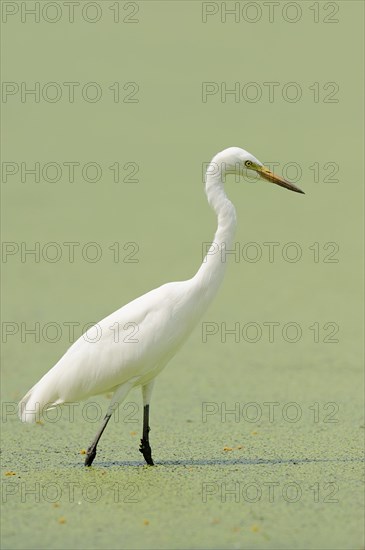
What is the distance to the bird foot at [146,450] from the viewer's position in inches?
204

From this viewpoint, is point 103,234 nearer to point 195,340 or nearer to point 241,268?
point 241,268

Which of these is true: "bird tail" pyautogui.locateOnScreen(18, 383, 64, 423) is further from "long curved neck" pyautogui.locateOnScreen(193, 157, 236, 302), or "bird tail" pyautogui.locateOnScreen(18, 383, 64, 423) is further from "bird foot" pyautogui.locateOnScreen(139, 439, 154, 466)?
"long curved neck" pyautogui.locateOnScreen(193, 157, 236, 302)

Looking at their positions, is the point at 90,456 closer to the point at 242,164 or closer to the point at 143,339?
the point at 143,339

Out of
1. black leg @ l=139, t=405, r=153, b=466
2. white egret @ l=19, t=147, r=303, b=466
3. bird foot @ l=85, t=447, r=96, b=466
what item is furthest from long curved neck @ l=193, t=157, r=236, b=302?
bird foot @ l=85, t=447, r=96, b=466

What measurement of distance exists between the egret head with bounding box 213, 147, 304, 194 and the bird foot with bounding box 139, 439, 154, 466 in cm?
137

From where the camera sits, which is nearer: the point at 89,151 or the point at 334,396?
the point at 334,396

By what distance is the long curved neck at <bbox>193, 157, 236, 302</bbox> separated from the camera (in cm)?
517

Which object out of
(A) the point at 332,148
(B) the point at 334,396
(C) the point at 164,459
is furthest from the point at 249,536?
(A) the point at 332,148

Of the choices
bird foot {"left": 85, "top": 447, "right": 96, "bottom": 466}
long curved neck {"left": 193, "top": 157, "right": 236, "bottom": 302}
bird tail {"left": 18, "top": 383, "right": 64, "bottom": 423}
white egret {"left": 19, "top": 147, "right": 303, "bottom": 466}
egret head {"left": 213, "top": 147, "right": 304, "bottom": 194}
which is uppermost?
egret head {"left": 213, "top": 147, "right": 304, "bottom": 194}

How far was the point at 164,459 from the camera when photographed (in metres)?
5.36

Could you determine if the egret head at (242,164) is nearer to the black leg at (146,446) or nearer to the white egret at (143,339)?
the white egret at (143,339)

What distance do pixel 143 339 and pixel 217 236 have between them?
0.61 meters

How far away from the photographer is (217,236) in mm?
5168

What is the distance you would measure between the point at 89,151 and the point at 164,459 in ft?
24.9
